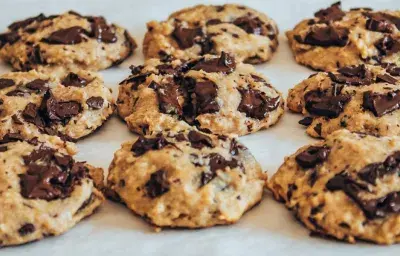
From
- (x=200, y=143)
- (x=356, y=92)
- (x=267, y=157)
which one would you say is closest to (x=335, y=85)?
(x=356, y=92)

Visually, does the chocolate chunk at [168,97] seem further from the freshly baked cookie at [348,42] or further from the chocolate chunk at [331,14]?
the chocolate chunk at [331,14]

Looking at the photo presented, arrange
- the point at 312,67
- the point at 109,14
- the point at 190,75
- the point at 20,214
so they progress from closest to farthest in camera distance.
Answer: the point at 20,214, the point at 190,75, the point at 312,67, the point at 109,14

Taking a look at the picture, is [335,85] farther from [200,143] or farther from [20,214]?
Answer: [20,214]

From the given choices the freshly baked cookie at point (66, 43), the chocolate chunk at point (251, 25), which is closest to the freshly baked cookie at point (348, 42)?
the chocolate chunk at point (251, 25)

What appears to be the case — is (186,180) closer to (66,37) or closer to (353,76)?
(353,76)

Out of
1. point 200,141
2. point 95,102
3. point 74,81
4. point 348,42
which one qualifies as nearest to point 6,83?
point 74,81

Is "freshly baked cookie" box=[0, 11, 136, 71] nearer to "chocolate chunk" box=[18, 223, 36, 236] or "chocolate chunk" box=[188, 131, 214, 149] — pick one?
"chocolate chunk" box=[188, 131, 214, 149]

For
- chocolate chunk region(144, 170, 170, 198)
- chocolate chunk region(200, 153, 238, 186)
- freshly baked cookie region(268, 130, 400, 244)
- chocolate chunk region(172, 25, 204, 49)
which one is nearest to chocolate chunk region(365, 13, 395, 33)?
chocolate chunk region(172, 25, 204, 49)
